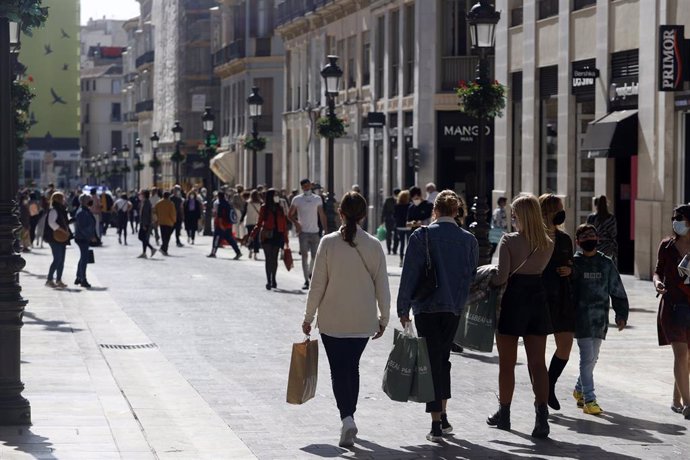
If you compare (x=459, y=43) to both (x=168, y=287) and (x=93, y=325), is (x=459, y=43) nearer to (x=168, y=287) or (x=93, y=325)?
(x=168, y=287)

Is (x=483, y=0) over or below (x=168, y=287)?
over

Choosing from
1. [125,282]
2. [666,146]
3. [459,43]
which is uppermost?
[459,43]

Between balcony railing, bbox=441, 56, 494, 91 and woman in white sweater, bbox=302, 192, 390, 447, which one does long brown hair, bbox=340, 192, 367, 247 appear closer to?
woman in white sweater, bbox=302, 192, 390, 447

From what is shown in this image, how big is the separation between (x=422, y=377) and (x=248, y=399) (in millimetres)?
2727

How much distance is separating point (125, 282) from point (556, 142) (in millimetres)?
10556

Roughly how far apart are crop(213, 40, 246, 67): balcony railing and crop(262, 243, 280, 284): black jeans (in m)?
55.2

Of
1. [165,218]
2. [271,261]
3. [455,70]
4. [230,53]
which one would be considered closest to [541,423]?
[271,261]

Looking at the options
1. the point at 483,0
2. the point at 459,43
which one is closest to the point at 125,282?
the point at 483,0

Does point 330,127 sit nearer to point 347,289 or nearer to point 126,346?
point 126,346

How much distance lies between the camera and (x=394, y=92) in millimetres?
50625

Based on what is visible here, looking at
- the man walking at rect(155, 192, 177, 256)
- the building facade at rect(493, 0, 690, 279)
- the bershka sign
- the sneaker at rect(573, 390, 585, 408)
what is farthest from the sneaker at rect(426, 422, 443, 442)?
the man walking at rect(155, 192, 177, 256)

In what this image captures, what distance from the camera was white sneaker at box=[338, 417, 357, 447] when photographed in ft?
35.2

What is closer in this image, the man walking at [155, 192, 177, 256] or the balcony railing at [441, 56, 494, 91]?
the man walking at [155, 192, 177, 256]

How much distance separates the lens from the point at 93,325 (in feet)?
66.4
